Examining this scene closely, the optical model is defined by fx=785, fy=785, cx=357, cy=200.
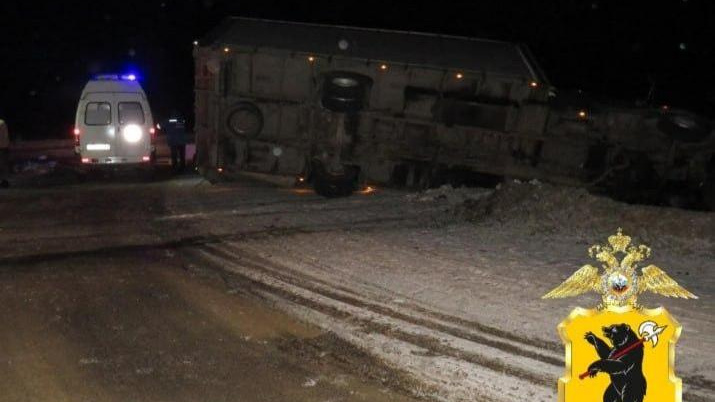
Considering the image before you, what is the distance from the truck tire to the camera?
15.4 metres

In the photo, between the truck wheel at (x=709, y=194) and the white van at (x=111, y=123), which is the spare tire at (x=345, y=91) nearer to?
the white van at (x=111, y=123)

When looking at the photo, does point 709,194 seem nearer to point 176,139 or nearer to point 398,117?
point 398,117

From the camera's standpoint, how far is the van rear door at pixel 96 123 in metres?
18.5

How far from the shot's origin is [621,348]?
3.71 metres

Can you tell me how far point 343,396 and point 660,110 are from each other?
10402mm

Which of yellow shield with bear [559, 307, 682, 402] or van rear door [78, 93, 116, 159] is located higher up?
yellow shield with bear [559, 307, 682, 402]

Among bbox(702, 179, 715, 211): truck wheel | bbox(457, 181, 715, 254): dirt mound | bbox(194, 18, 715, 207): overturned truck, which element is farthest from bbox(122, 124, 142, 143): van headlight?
bbox(702, 179, 715, 211): truck wheel

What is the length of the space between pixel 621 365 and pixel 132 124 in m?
16.7

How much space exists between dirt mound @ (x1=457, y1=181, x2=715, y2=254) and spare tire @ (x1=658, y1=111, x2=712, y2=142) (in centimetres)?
227

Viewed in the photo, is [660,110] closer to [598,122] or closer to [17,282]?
[598,122]

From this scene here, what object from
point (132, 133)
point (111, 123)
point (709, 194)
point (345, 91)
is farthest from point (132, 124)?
point (709, 194)

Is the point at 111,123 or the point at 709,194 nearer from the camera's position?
the point at 709,194

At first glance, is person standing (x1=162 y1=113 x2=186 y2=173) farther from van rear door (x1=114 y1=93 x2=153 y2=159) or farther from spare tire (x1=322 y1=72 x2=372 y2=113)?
spare tire (x1=322 y1=72 x2=372 y2=113)

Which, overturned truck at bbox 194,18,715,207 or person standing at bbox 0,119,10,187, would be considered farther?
person standing at bbox 0,119,10,187
